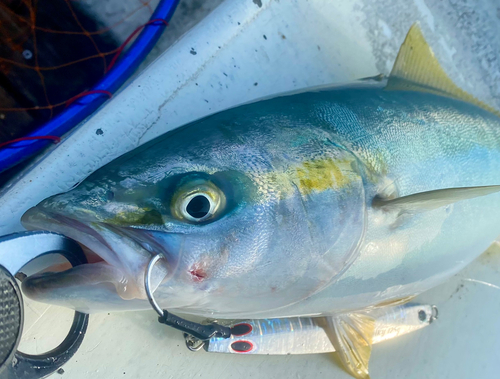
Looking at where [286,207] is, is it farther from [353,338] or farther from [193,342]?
[353,338]

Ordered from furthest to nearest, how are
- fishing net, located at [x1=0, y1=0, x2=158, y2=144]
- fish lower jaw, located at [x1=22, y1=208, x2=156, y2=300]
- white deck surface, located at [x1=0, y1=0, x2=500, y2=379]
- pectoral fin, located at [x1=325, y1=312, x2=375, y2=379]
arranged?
fishing net, located at [x1=0, y1=0, x2=158, y2=144], pectoral fin, located at [x1=325, y1=312, x2=375, y2=379], white deck surface, located at [x1=0, y1=0, x2=500, y2=379], fish lower jaw, located at [x1=22, y1=208, x2=156, y2=300]

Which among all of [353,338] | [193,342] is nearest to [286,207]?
[193,342]

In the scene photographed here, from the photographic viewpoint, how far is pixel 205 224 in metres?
0.81

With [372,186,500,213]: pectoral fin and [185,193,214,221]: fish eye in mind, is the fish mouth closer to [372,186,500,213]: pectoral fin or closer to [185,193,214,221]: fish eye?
[185,193,214,221]: fish eye

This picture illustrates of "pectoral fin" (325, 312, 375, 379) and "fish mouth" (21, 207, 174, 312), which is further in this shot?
"pectoral fin" (325, 312, 375, 379)

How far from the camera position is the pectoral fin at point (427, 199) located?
36.7 inches

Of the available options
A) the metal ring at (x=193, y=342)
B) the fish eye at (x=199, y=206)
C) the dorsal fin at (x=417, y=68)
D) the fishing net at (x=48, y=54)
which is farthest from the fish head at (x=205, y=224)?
the fishing net at (x=48, y=54)

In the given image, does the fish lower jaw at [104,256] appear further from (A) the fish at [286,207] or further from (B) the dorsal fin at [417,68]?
(B) the dorsal fin at [417,68]

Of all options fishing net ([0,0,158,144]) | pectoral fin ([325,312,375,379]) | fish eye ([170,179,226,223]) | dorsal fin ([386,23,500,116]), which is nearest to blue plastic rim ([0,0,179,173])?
fishing net ([0,0,158,144])

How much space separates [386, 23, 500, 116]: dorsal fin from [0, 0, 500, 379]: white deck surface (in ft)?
1.28

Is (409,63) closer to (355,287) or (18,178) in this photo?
(355,287)

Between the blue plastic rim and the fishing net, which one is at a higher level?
the fishing net

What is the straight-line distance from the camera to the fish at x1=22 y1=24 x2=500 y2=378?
80 cm

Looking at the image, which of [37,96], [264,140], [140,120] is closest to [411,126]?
[264,140]
